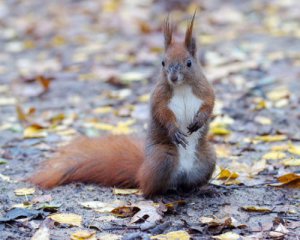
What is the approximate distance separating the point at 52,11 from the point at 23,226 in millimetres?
6477

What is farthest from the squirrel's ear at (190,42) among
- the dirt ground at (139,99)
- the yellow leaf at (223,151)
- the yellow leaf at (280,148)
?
the yellow leaf at (280,148)

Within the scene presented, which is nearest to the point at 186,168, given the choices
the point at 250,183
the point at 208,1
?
the point at 250,183

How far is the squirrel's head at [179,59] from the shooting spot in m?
3.44

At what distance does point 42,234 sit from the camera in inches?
117

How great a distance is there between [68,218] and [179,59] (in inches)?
39.4

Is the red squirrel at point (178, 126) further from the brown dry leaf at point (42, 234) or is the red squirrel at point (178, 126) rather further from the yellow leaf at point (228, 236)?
the brown dry leaf at point (42, 234)

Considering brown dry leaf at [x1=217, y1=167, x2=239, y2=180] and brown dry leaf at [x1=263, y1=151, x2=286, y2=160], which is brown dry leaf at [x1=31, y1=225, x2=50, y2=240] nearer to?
brown dry leaf at [x1=217, y1=167, x2=239, y2=180]

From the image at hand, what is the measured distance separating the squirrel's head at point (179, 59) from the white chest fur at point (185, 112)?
0.07 meters

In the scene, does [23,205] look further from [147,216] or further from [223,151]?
[223,151]

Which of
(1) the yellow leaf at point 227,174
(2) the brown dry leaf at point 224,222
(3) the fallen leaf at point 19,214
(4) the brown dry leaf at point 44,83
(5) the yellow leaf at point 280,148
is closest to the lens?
(2) the brown dry leaf at point 224,222

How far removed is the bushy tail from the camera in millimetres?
3762

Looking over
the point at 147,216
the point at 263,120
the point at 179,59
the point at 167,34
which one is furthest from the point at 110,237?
the point at 263,120

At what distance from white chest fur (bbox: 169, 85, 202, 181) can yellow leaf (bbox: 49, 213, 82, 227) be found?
62 cm

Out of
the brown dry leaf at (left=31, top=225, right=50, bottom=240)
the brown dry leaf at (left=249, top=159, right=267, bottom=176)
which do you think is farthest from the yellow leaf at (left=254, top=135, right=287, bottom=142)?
the brown dry leaf at (left=31, top=225, right=50, bottom=240)
